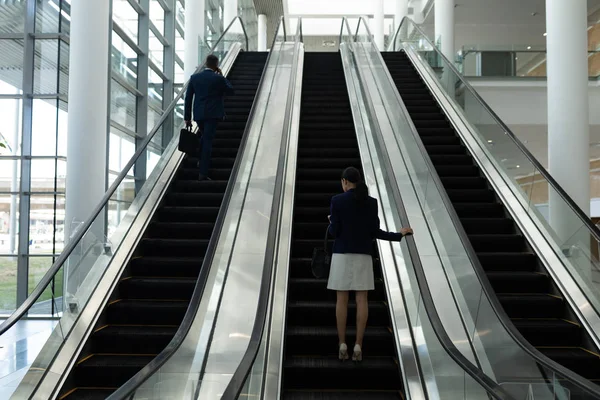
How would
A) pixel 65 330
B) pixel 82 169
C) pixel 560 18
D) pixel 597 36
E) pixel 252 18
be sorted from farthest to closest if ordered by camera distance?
pixel 252 18 → pixel 597 36 → pixel 560 18 → pixel 82 169 → pixel 65 330

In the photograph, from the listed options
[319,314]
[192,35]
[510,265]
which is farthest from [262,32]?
[319,314]

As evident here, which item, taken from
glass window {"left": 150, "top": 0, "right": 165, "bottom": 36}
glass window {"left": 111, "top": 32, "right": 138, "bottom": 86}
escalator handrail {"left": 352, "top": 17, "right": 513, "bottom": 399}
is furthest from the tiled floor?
glass window {"left": 150, "top": 0, "right": 165, "bottom": 36}

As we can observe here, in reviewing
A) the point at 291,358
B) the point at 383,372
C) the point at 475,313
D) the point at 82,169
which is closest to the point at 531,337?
the point at 475,313

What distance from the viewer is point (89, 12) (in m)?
7.12

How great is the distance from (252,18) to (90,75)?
24.2 meters

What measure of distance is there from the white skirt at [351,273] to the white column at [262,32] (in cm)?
2467

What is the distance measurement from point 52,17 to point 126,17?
235 cm

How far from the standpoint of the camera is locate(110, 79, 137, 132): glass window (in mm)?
11883

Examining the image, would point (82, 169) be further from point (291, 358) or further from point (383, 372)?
point (383, 372)

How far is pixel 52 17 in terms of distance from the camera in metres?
10.7

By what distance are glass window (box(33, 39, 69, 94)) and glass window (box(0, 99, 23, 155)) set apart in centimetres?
52

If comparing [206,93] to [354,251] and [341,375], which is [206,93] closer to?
[354,251]

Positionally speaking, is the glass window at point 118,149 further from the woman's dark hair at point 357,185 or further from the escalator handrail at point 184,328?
the woman's dark hair at point 357,185

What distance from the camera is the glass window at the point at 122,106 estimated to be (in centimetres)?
1188
